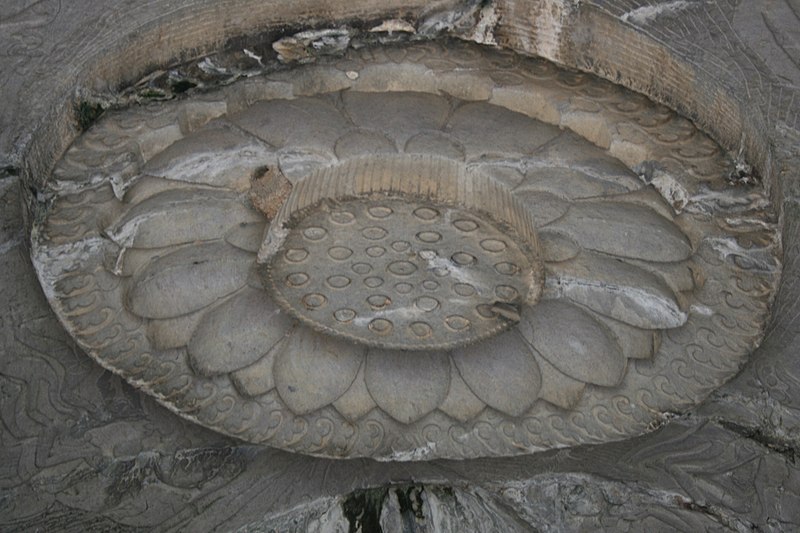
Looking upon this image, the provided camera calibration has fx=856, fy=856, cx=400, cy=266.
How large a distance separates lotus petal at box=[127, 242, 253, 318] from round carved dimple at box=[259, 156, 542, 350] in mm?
245

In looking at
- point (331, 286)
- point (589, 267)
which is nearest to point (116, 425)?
point (331, 286)

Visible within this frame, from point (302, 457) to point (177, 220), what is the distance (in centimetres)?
95

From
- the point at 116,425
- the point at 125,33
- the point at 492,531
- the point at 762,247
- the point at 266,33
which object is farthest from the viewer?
the point at 266,33

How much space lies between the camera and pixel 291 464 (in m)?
2.75

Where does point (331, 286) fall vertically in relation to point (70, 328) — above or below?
above

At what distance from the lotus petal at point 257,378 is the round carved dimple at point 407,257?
0.19 meters

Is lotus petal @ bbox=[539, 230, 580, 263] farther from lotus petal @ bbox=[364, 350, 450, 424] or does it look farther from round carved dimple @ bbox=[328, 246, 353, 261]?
round carved dimple @ bbox=[328, 246, 353, 261]

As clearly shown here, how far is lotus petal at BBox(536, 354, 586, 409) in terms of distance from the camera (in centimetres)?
284

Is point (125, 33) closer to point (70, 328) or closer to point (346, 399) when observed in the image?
point (70, 328)

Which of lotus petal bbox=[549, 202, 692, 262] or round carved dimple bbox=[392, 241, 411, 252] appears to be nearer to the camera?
round carved dimple bbox=[392, 241, 411, 252]

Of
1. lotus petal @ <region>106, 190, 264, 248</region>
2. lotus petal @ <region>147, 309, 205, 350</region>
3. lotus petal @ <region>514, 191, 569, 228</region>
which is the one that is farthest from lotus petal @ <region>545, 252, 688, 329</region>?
lotus petal @ <region>147, 309, 205, 350</region>

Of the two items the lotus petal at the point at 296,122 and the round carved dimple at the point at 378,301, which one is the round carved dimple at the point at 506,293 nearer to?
the round carved dimple at the point at 378,301

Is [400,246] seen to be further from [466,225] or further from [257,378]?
[257,378]

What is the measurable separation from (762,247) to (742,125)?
0.47 metres
